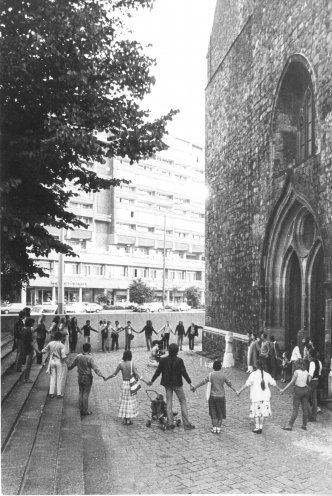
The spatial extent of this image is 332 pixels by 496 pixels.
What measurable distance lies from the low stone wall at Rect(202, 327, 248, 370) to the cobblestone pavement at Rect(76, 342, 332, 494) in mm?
6079

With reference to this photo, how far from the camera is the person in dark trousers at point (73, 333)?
66.0 ft

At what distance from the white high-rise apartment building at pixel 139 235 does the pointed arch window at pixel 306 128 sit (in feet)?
133

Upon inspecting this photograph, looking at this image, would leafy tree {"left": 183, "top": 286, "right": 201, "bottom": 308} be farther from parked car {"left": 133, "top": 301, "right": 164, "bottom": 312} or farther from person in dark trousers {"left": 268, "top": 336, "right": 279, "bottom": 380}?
person in dark trousers {"left": 268, "top": 336, "right": 279, "bottom": 380}

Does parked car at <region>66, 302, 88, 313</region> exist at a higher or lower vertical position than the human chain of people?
lower

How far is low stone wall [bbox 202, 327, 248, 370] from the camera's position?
55.8 feet

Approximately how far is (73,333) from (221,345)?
20.5 feet

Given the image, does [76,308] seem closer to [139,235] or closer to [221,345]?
[139,235]

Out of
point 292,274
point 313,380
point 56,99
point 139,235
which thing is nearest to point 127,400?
point 313,380

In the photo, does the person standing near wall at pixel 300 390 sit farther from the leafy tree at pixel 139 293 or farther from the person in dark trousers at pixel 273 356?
the leafy tree at pixel 139 293

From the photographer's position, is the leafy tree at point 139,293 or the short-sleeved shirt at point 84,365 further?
the leafy tree at point 139,293

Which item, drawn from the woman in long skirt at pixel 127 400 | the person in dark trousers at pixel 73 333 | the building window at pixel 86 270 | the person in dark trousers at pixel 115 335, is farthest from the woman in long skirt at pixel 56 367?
the building window at pixel 86 270

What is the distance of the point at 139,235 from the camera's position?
65.1 meters

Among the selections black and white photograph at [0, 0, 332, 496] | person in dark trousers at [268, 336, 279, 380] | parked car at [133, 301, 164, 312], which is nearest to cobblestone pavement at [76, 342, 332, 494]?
black and white photograph at [0, 0, 332, 496]

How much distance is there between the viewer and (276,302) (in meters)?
15.3
